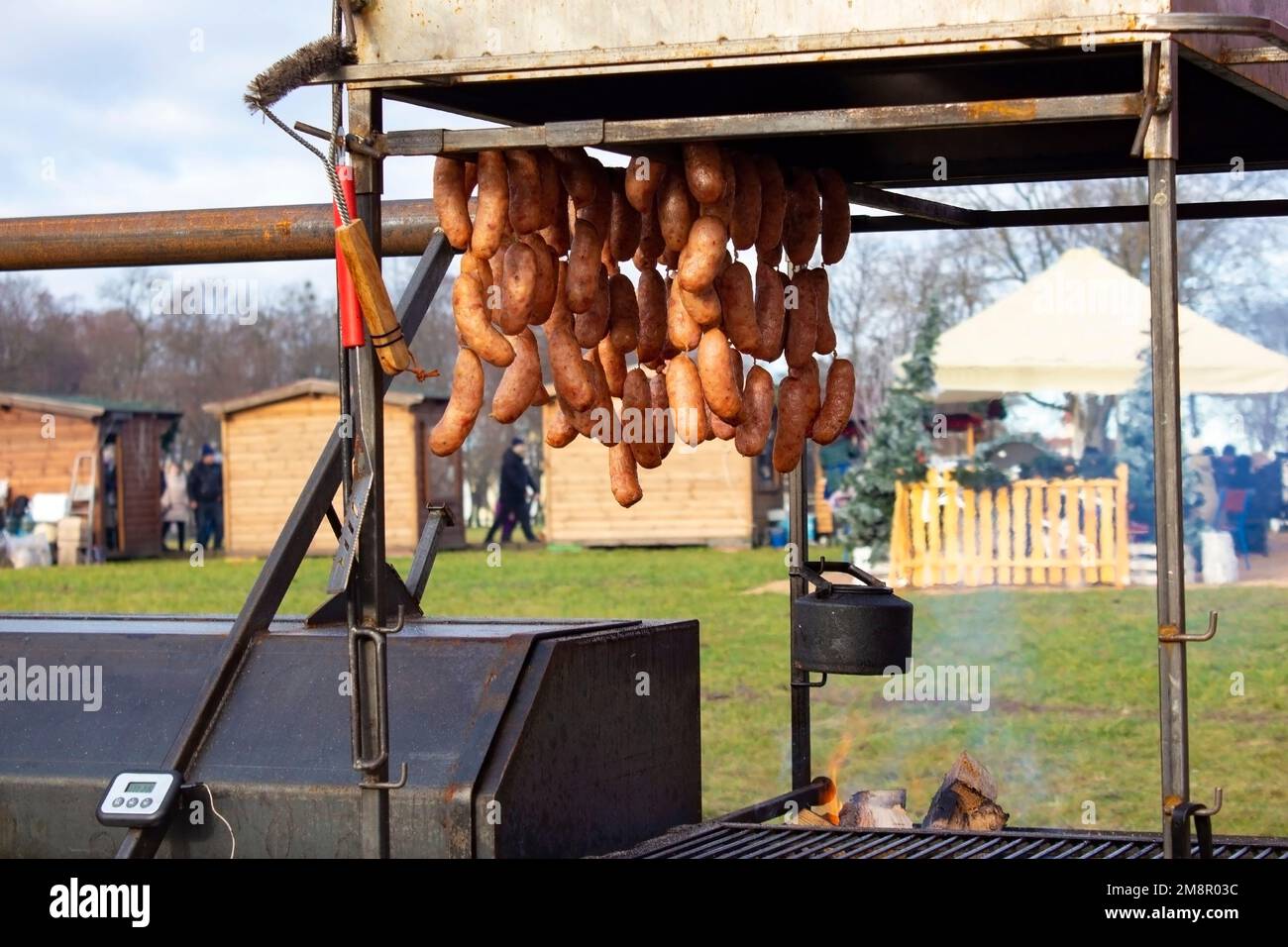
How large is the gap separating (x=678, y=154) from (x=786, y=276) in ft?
2.46

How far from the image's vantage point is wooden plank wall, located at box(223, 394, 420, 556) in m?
29.6

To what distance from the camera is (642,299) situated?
182 inches

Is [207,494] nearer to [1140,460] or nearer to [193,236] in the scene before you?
[1140,460]

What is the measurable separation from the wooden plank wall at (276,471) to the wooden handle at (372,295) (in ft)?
85.0

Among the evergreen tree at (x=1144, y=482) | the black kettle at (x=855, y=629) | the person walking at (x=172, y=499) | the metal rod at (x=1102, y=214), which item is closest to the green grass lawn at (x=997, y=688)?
the black kettle at (x=855, y=629)

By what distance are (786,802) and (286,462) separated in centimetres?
2558

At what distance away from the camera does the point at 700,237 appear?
413 centimetres

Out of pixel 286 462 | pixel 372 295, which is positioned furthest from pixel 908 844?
pixel 286 462

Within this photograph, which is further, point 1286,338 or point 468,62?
point 1286,338

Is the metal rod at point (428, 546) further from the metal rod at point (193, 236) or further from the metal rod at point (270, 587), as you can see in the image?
the metal rod at point (193, 236)

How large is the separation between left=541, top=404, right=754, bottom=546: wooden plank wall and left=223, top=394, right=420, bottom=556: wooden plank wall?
9.54 feet

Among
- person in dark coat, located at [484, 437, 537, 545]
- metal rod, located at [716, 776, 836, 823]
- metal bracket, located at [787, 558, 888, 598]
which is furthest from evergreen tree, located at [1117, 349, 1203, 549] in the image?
metal rod, located at [716, 776, 836, 823]
